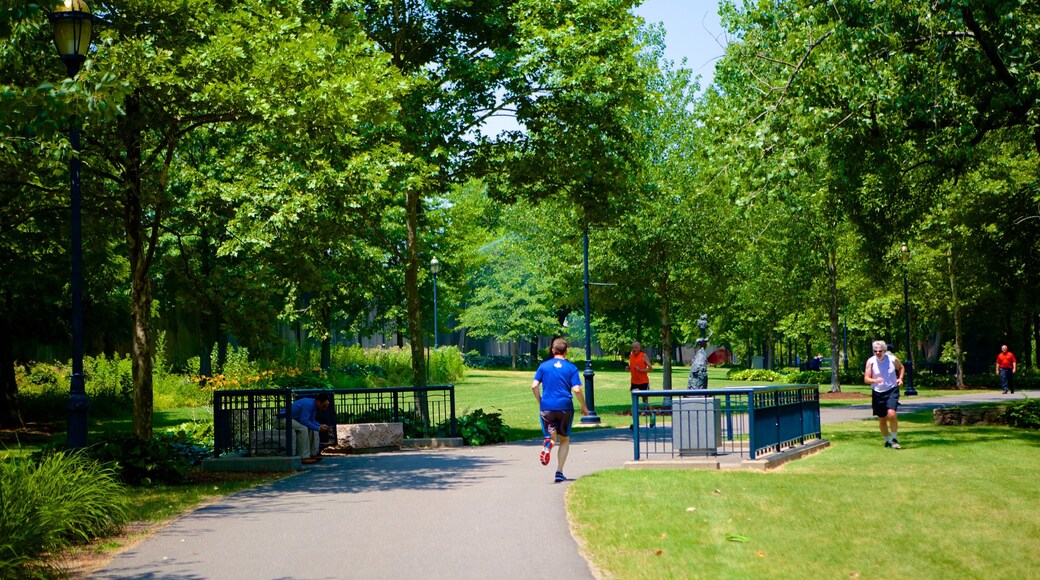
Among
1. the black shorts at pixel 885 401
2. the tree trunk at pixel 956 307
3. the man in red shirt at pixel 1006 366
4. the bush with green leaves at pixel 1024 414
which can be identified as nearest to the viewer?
the black shorts at pixel 885 401

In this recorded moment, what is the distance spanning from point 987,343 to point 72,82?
59.7 meters

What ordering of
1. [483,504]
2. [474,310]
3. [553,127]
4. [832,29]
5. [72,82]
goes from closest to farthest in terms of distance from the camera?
[72,82] < [483,504] < [832,29] < [553,127] < [474,310]

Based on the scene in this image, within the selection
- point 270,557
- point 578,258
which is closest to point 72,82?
point 270,557

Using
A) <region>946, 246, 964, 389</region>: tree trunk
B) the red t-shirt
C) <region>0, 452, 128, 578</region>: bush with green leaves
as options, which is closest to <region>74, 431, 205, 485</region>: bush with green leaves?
<region>0, 452, 128, 578</region>: bush with green leaves

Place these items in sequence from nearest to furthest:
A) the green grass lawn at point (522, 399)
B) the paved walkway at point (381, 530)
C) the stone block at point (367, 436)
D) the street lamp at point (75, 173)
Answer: the paved walkway at point (381, 530) → the street lamp at point (75, 173) → the stone block at point (367, 436) → the green grass lawn at point (522, 399)

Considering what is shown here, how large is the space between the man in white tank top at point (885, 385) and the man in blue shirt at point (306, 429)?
32.4 feet

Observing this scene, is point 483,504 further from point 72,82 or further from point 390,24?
point 390,24

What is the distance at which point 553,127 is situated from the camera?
76.7 ft

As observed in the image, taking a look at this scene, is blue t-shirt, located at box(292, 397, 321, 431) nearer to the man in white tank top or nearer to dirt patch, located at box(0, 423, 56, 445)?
dirt patch, located at box(0, 423, 56, 445)

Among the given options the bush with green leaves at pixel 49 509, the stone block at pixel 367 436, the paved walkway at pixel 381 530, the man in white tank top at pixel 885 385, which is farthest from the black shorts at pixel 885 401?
the bush with green leaves at pixel 49 509

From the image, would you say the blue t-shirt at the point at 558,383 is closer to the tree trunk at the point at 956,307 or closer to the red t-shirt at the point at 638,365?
the red t-shirt at the point at 638,365

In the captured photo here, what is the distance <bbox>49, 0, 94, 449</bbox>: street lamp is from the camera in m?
12.4

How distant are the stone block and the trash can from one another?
6722 mm

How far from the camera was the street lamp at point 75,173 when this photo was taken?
12438 mm
